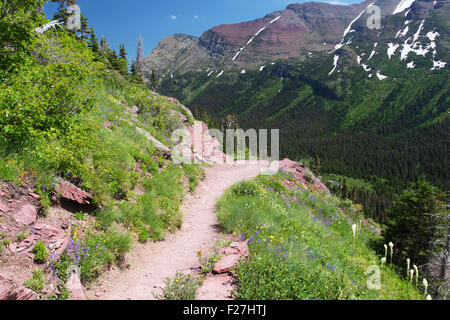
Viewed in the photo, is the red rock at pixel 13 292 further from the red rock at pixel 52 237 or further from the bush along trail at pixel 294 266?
the bush along trail at pixel 294 266

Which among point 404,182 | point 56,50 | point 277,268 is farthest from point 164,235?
point 404,182

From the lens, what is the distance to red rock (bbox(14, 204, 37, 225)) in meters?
4.55

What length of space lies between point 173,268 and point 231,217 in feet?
8.78

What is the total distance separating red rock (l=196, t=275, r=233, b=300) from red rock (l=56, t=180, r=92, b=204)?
3792 mm

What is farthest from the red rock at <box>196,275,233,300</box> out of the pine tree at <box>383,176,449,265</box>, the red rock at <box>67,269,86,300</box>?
the pine tree at <box>383,176,449,265</box>

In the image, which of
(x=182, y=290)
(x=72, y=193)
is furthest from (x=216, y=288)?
(x=72, y=193)

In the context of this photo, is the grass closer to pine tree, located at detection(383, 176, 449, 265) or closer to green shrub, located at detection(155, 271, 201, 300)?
green shrub, located at detection(155, 271, 201, 300)

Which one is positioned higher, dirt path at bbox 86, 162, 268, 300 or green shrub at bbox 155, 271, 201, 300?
green shrub at bbox 155, 271, 201, 300

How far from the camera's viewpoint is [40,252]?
4.27 m

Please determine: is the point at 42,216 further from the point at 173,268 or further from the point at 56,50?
the point at 56,50

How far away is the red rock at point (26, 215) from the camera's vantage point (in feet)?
14.9

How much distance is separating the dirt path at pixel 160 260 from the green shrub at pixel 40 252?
1.07 m

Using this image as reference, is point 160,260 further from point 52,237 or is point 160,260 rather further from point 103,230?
point 52,237

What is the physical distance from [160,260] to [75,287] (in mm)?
2303
